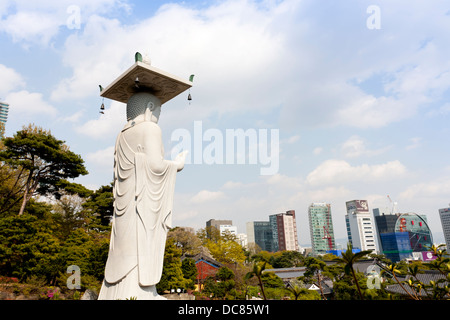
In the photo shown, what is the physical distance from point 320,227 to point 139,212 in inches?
4244

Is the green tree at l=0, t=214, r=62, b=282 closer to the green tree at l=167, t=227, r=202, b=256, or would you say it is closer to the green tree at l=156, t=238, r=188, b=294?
the green tree at l=156, t=238, r=188, b=294

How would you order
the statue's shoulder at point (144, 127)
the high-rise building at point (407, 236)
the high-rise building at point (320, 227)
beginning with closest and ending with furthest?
1. the statue's shoulder at point (144, 127)
2. the high-rise building at point (407, 236)
3. the high-rise building at point (320, 227)

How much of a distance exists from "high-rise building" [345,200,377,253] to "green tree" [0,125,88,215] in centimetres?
9832

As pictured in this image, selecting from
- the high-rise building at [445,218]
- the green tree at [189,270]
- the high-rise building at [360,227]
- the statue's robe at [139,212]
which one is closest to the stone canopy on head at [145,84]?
the statue's robe at [139,212]

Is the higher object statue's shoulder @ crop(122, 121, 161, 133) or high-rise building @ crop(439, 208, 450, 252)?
high-rise building @ crop(439, 208, 450, 252)

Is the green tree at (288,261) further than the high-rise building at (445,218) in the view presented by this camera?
No

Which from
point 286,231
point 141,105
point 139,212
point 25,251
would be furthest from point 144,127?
point 286,231

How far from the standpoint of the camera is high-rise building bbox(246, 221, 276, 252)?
359ft

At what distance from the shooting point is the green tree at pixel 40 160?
1634cm

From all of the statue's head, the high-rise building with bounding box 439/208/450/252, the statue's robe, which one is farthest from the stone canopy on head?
the high-rise building with bounding box 439/208/450/252

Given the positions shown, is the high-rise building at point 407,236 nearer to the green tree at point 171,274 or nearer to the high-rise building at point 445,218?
the high-rise building at point 445,218

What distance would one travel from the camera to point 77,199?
24531mm
